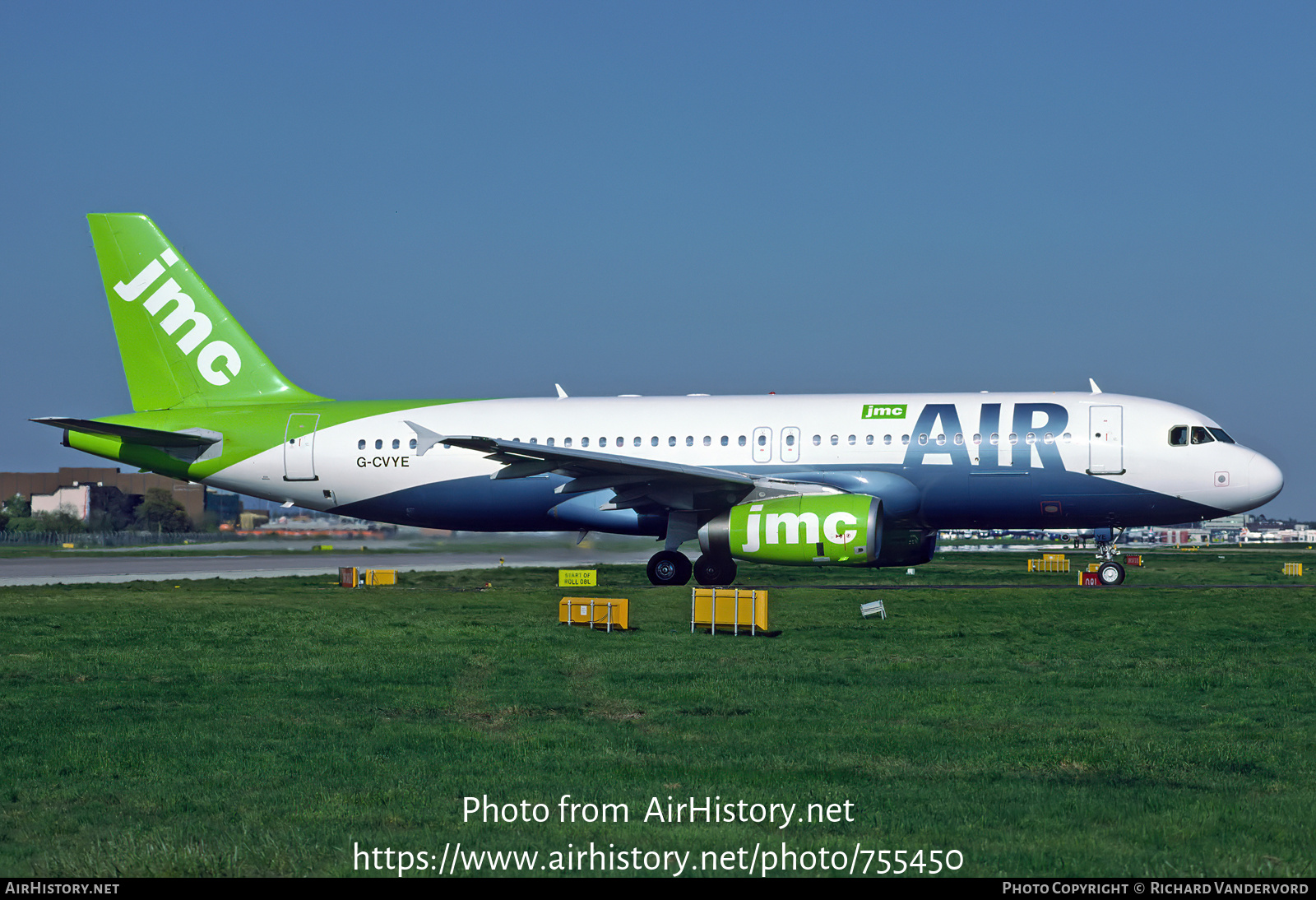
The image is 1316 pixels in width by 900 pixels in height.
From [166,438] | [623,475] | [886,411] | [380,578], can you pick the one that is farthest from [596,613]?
[380,578]

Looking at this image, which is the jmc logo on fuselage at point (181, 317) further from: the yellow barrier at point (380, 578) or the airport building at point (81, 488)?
the airport building at point (81, 488)

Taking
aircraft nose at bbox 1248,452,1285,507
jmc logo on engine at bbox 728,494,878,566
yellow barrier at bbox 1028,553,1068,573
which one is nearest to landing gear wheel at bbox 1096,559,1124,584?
aircraft nose at bbox 1248,452,1285,507

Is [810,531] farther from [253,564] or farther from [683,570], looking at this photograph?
[253,564]

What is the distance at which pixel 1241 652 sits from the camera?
661 inches

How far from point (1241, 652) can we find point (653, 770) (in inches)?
422

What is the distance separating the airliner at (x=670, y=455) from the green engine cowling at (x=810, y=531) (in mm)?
35

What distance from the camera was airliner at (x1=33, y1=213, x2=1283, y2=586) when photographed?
25734 millimetres

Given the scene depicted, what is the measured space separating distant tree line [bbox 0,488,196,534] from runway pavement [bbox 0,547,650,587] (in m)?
37.6

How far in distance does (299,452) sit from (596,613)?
38.4 feet

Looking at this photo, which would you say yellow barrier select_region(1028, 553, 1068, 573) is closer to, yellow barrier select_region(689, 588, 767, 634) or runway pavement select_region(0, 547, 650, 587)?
runway pavement select_region(0, 547, 650, 587)

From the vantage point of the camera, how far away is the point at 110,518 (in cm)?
9375

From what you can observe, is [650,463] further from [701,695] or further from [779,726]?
[779,726]

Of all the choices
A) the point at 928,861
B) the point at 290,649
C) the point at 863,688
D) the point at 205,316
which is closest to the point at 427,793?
the point at 928,861

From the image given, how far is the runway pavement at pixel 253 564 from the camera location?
37344mm
